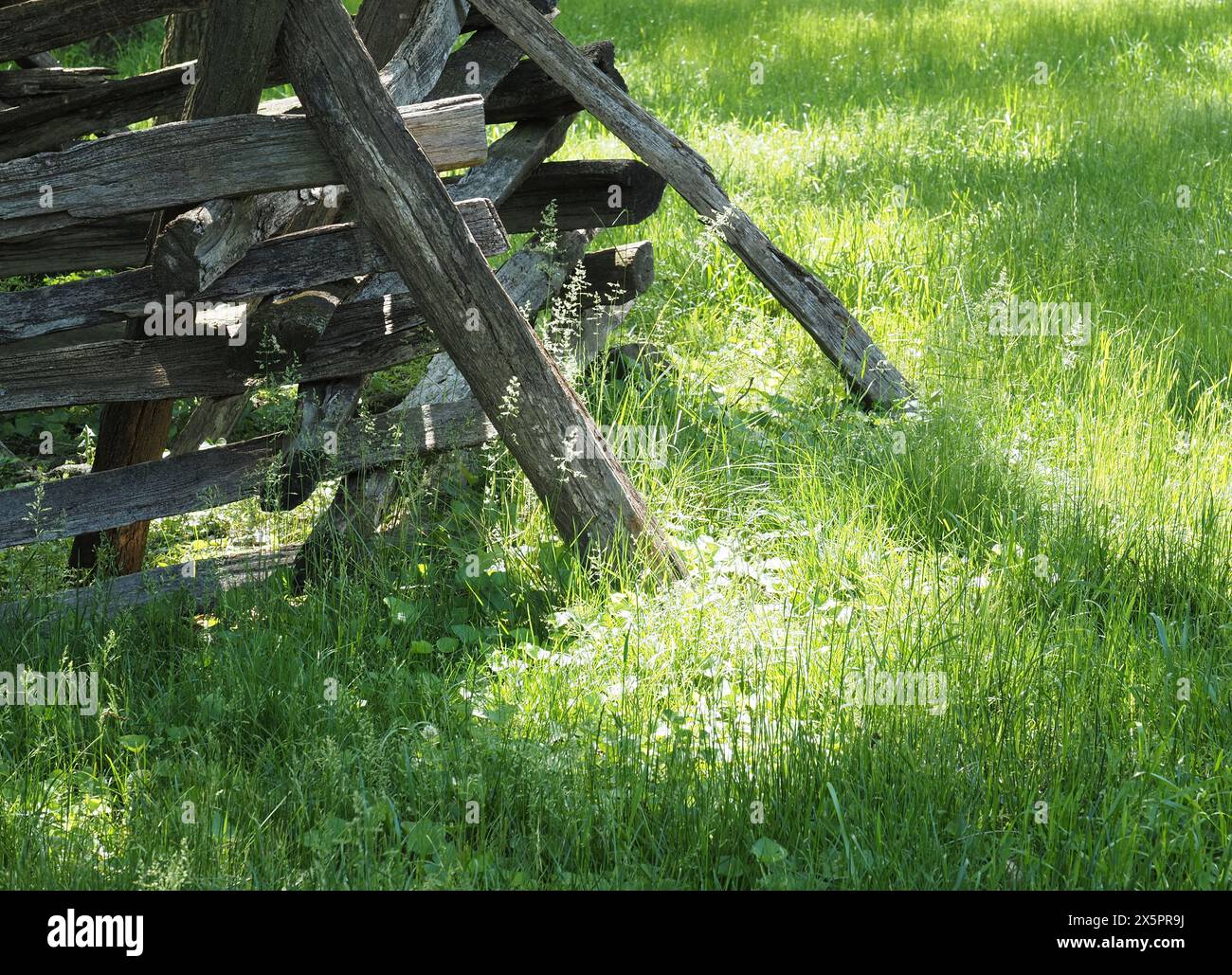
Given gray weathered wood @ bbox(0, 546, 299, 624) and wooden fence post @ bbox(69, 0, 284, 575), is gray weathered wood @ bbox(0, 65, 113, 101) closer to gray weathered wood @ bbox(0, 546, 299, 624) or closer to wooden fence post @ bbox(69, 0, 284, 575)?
wooden fence post @ bbox(69, 0, 284, 575)

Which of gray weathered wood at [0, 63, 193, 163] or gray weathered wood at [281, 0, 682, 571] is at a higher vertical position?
gray weathered wood at [0, 63, 193, 163]

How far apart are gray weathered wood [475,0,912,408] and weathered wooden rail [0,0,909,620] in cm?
1

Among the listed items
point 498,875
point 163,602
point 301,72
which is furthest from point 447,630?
point 301,72

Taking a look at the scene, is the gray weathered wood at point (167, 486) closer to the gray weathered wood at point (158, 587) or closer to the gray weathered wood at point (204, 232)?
the gray weathered wood at point (158, 587)

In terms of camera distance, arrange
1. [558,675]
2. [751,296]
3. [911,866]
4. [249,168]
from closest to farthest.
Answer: [911,866], [558,675], [249,168], [751,296]

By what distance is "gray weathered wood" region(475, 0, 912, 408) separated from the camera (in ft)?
15.2

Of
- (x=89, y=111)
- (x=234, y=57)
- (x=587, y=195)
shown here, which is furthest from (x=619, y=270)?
(x=89, y=111)

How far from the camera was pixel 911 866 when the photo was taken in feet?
8.25

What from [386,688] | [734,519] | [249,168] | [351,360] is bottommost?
[386,688]

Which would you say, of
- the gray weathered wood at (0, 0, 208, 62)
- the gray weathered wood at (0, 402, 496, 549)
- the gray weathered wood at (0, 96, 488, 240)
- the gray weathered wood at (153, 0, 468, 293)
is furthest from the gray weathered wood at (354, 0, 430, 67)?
the gray weathered wood at (0, 402, 496, 549)

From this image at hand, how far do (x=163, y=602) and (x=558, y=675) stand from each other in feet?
4.90

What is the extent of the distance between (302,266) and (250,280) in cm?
19

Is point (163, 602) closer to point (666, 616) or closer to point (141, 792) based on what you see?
point (141, 792)

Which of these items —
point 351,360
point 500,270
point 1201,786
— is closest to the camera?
point 1201,786
